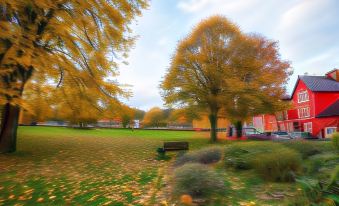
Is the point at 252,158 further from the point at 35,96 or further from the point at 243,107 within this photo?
the point at 243,107

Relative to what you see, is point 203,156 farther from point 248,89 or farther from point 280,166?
point 248,89

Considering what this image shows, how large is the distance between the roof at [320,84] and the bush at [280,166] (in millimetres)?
36322

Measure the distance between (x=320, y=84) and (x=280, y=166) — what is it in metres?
39.0

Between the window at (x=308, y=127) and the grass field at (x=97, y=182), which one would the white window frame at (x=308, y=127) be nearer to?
the window at (x=308, y=127)

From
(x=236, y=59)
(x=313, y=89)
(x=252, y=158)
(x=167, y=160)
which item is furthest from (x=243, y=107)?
(x=313, y=89)

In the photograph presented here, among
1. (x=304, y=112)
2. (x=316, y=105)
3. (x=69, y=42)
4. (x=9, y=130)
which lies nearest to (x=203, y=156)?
(x=69, y=42)

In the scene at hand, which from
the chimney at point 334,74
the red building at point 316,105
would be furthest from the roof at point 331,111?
the chimney at point 334,74

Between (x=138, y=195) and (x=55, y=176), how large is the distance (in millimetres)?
3714

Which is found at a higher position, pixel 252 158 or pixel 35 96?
pixel 35 96

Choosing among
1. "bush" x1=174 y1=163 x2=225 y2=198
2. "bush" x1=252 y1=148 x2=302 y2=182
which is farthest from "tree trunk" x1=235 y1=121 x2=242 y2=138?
"bush" x1=174 y1=163 x2=225 y2=198

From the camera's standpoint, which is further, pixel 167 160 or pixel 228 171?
pixel 167 160

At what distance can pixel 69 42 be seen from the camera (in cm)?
1150

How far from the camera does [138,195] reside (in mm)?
6055

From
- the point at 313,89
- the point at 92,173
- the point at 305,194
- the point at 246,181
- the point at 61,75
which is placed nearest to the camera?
the point at 305,194
